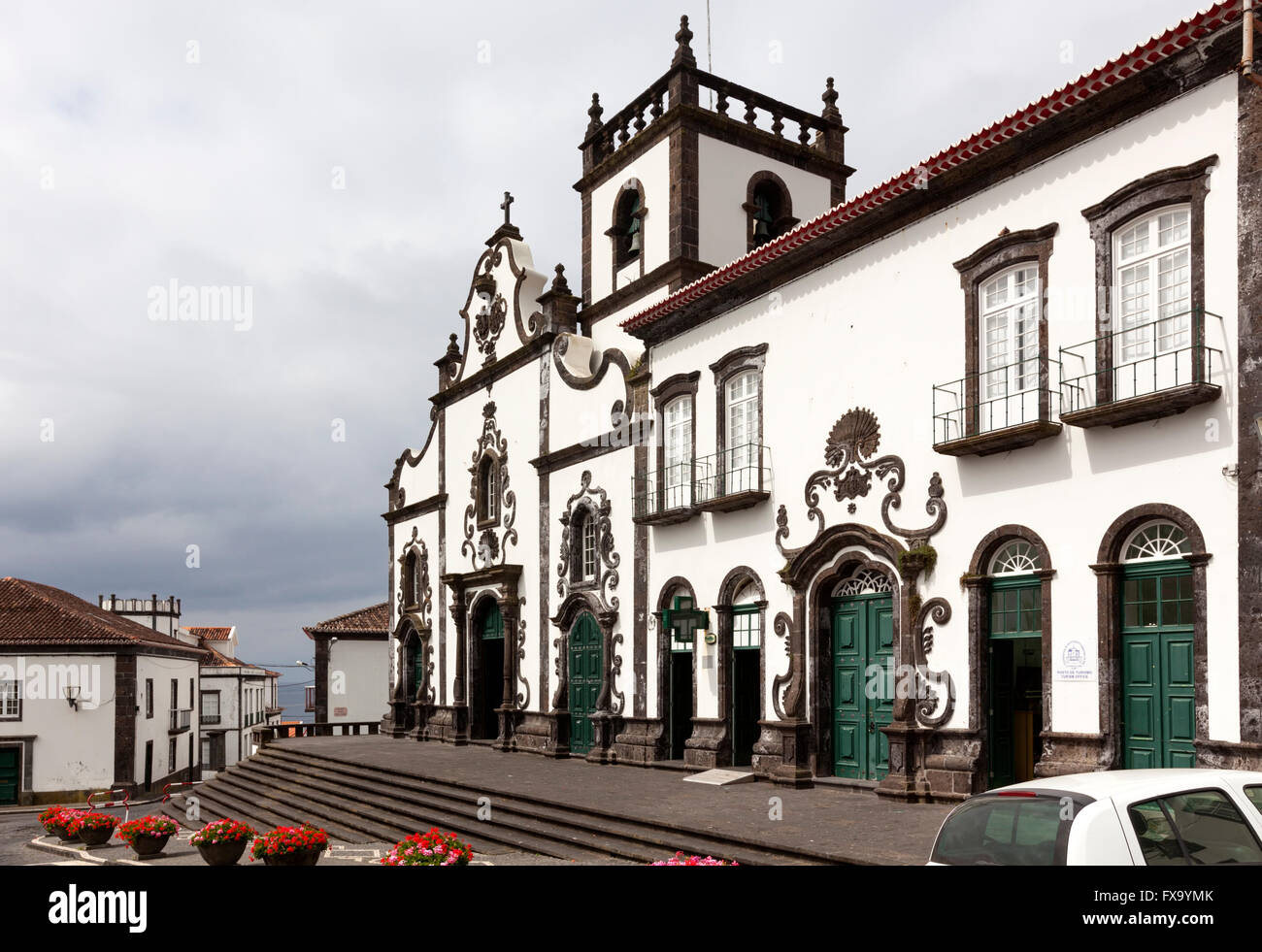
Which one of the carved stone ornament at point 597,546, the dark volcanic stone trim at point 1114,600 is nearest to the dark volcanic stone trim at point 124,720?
the carved stone ornament at point 597,546

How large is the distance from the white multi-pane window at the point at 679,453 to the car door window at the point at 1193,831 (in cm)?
1383

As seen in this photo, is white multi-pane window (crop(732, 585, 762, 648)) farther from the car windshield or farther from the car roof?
the car roof

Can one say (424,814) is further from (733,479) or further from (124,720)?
(124,720)

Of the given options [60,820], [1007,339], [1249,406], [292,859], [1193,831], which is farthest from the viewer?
[60,820]

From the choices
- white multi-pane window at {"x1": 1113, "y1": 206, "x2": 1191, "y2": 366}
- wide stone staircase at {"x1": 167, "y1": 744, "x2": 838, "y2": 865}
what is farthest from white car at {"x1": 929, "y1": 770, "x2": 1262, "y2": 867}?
white multi-pane window at {"x1": 1113, "y1": 206, "x2": 1191, "y2": 366}

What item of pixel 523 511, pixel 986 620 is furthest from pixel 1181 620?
pixel 523 511

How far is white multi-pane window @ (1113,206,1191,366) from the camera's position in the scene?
1173 cm

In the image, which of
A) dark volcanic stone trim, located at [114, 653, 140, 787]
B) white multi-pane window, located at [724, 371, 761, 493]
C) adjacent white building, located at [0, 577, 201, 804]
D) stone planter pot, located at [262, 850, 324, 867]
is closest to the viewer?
stone planter pot, located at [262, 850, 324, 867]

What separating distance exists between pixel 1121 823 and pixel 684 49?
19.9 m

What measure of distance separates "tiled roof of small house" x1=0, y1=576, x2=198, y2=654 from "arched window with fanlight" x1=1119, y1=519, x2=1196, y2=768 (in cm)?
3394

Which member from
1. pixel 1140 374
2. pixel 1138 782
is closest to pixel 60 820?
pixel 1140 374

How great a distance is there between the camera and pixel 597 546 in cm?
2266

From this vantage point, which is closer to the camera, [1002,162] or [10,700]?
[1002,162]
